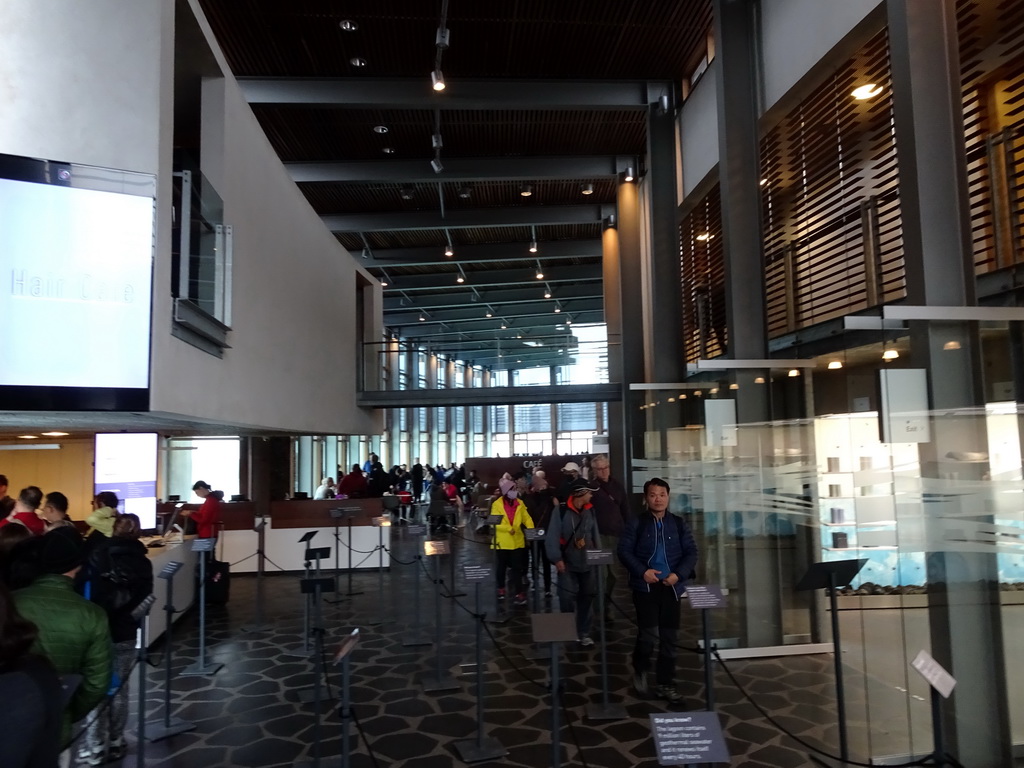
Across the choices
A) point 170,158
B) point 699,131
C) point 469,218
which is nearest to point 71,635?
point 170,158

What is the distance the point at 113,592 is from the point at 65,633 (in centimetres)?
173

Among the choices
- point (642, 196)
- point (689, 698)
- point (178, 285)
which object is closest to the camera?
point (178, 285)

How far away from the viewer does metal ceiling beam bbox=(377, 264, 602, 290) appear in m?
21.3

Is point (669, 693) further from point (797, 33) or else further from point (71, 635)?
point (797, 33)

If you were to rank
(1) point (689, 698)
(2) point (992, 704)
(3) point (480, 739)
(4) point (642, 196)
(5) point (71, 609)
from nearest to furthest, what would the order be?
(5) point (71, 609) → (2) point (992, 704) → (3) point (480, 739) → (1) point (689, 698) → (4) point (642, 196)

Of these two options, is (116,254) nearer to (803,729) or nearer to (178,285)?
(178,285)

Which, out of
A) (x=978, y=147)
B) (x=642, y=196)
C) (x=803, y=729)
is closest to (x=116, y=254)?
(x=803, y=729)

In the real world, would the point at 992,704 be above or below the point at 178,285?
below

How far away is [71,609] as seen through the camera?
2834 millimetres

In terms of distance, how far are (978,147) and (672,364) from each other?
5953mm

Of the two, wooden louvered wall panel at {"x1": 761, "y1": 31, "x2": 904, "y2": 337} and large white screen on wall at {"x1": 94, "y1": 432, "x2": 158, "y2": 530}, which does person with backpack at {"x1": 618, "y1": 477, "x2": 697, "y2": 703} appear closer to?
wooden louvered wall panel at {"x1": 761, "y1": 31, "x2": 904, "y2": 337}

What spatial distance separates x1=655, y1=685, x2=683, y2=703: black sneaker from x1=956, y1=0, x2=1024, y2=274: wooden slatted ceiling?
395 centimetres

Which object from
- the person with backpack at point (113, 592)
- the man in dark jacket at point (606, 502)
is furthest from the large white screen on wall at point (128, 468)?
the man in dark jacket at point (606, 502)

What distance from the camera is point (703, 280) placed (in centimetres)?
1109
